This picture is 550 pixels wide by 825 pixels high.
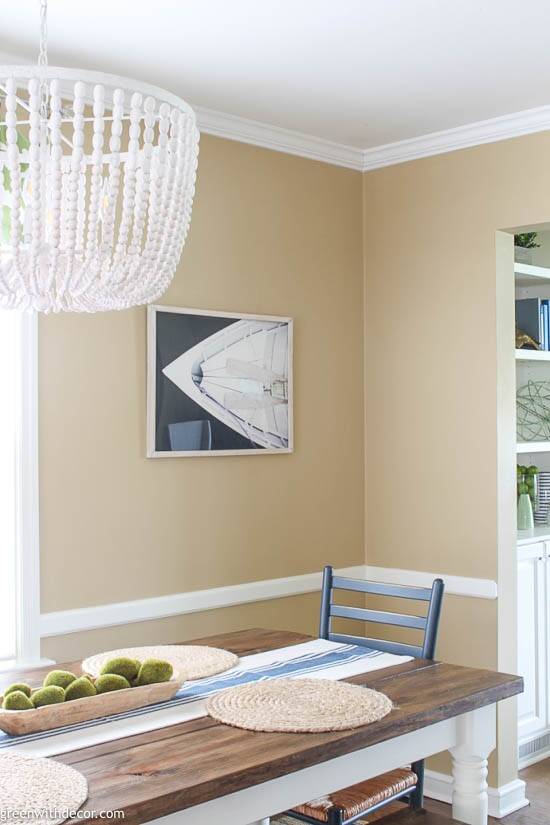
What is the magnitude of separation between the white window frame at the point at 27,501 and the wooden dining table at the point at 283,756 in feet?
1.63

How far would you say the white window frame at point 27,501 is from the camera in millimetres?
3150

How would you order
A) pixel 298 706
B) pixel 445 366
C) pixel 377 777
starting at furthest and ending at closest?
pixel 445 366 < pixel 377 777 < pixel 298 706

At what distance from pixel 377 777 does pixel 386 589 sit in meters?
0.58

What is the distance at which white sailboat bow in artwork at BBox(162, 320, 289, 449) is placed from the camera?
3.65 m

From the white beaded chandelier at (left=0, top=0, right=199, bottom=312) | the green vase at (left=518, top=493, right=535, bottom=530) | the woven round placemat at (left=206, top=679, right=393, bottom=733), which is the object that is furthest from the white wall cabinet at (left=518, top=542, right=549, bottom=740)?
the white beaded chandelier at (left=0, top=0, right=199, bottom=312)

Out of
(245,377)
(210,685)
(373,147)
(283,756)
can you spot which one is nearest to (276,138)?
(373,147)

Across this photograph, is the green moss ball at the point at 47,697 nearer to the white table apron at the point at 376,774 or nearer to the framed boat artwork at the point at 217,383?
the white table apron at the point at 376,774

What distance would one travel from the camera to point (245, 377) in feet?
12.6

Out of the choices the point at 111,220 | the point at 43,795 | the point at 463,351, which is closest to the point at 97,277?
the point at 111,220

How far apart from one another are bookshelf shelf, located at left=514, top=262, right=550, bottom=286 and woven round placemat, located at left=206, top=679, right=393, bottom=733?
236cm

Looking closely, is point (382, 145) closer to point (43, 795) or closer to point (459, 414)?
point (459, 414)

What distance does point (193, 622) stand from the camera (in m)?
3.65

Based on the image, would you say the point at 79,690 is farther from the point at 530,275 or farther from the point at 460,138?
the point at 530,275

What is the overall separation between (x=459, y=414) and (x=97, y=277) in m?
2.32
